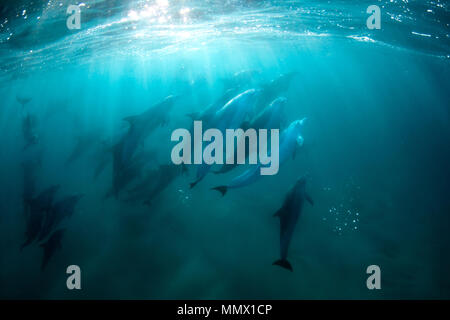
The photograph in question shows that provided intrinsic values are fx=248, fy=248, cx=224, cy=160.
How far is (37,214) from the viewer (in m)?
6.48

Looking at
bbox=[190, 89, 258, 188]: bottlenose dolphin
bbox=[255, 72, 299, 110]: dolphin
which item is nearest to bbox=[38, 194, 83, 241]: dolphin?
bbox=[190, 89, 258, 188]: bottlenose dolphin

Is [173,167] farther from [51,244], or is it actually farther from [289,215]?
[289,215]

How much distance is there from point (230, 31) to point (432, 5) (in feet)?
42.7

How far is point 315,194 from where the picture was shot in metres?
12.1

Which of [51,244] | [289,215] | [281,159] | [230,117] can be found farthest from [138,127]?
[51,244]

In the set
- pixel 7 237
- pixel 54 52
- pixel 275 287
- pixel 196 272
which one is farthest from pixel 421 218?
pixel 54 52

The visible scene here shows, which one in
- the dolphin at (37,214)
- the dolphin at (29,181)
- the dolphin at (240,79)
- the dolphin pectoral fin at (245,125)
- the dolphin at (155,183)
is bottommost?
the dolphin at (37,214)

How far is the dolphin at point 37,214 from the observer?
634 cm

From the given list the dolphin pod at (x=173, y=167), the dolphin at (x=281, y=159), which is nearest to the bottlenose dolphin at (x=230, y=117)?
the dolphin pod at (x=173, y=167)

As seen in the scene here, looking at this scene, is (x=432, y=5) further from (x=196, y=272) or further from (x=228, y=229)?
(x=196, y=272)

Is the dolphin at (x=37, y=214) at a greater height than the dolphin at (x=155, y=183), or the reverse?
the dolphin at (x=155, y=183)

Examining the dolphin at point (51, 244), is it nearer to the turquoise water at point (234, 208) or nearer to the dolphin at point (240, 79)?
the turquoise water at point (234, 208)

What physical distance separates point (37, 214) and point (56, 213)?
415 mm

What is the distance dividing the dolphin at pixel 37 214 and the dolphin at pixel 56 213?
0.13 metres
